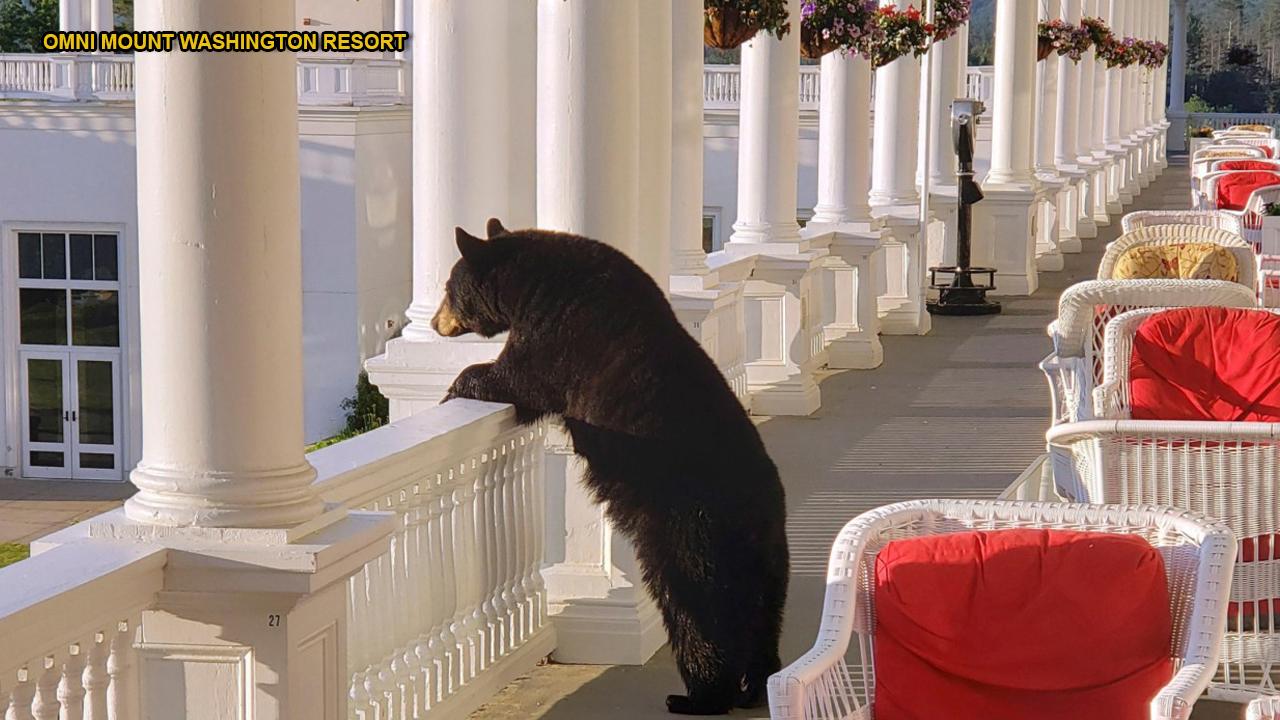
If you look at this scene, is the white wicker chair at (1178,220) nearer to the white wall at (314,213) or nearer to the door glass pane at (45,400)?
the white wall at (314,213)

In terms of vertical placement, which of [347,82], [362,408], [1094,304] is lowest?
[362,408]

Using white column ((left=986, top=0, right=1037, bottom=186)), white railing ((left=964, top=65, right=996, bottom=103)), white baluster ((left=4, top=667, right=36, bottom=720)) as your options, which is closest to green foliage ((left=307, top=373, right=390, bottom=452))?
white railing ((left=964, top=65, right=996, bottom=103))

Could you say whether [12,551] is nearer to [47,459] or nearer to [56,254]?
[56,254]

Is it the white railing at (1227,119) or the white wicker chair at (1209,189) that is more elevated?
the white railing at (1227,119)

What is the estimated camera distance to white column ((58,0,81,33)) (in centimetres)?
2273

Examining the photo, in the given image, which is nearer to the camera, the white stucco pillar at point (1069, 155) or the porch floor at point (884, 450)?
the porch floor at point (884, 450)

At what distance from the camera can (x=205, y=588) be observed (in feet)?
10.6

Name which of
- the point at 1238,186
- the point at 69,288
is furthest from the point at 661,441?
the point at 69,288

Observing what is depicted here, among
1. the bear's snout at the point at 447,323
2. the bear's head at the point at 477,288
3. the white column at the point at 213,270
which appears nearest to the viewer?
the white column at the point at 213,270

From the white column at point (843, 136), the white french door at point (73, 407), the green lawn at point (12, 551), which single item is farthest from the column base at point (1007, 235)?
the white french door at point (73, 407)

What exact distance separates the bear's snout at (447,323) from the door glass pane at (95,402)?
19.3 metres

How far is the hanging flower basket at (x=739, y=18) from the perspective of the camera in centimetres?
830

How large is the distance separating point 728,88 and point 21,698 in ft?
73.7

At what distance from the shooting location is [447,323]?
16.1ft
